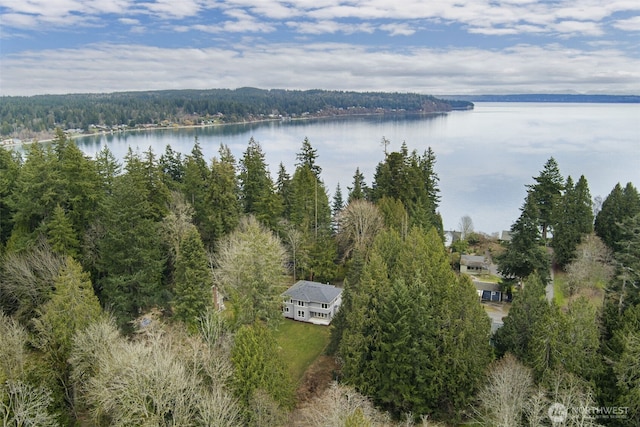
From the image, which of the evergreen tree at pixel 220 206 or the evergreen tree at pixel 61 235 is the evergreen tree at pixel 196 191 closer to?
the evergreen tree at pixel 220 206

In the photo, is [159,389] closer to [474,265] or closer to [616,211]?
[474,265]

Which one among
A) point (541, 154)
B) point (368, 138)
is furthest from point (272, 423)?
point (368, 138)

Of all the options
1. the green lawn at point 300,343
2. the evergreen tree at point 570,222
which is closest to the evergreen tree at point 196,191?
the green lawn at point 300,343

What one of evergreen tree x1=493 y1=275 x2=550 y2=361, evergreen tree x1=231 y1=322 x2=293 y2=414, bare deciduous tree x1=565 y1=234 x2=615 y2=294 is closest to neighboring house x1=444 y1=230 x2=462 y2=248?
bare deciduous tree x1=565 y1=234 x2=615 y2=294

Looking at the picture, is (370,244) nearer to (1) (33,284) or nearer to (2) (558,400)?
(2) (558,400)

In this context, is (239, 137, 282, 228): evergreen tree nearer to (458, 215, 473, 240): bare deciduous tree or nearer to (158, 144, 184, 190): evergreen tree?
(158, 144, 184, 190): evergreen tree

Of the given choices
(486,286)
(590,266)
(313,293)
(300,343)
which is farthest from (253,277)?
(590,266)
